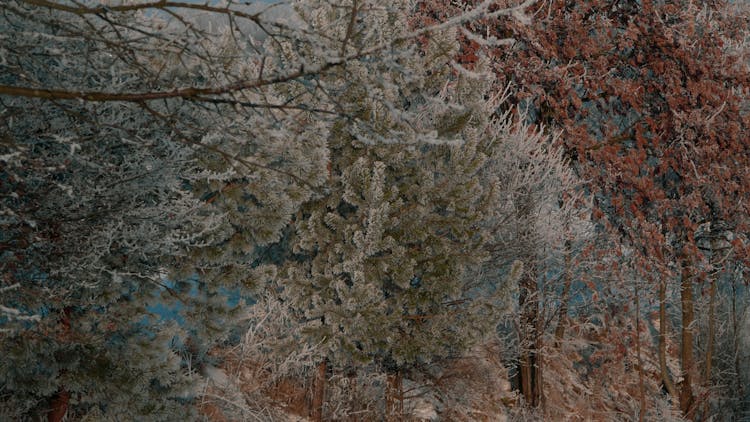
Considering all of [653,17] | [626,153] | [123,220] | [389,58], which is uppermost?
[653,17]

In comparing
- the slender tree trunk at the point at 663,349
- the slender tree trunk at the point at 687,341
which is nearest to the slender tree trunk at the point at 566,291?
the slender tree trunk at the point at 663,349

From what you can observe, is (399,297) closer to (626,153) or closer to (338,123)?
(338,123)

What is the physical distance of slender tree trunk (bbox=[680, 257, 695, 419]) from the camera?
13109mm

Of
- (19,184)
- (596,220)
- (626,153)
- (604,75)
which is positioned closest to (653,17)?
(604,75)

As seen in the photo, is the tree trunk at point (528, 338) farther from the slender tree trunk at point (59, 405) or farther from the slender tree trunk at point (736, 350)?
the slender tree trunk at point (59, 405)

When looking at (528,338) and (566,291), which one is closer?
(528,338)

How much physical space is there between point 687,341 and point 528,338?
399 cm

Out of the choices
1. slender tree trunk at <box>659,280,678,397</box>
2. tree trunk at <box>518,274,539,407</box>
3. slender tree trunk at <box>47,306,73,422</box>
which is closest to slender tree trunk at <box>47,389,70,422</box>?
slender tree trunk at <box>47,306,73,422</box>

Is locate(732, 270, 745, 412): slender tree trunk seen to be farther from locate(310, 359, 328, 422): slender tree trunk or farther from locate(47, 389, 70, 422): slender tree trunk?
locate(47, 389, 70, 422): slender tree trunk

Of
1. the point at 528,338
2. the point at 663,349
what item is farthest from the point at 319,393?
the point at 663,349

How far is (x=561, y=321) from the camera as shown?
486 inches

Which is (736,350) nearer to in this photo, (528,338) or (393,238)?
(528,338)

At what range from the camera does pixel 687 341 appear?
44.1 feet

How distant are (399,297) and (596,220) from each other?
5.75 meters
